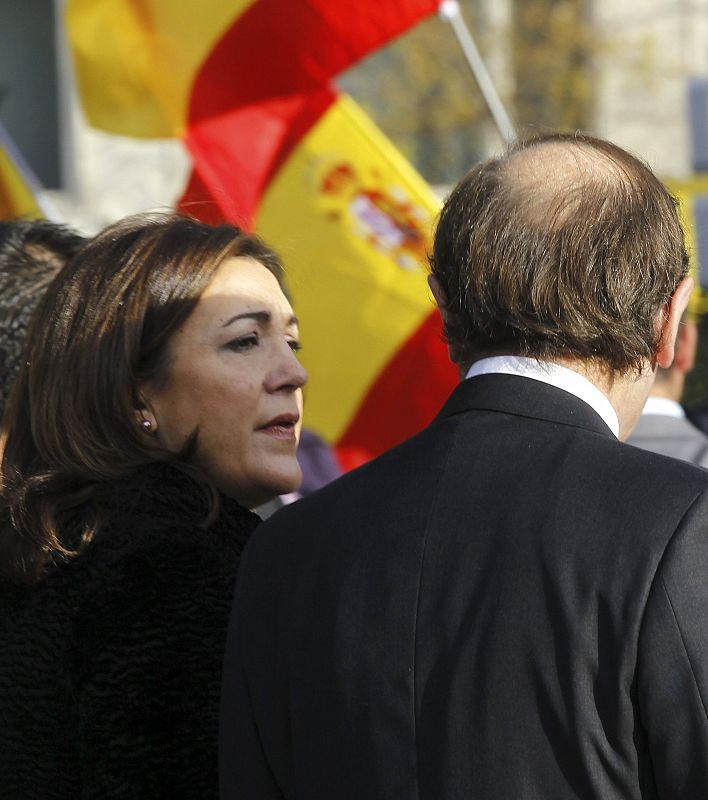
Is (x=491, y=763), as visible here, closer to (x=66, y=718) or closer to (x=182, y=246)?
(x=66, y=718)

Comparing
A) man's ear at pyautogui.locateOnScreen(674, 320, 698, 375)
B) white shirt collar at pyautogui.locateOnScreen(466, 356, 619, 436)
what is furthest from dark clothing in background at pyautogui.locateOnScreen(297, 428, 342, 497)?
white shirt collar at pyautogui.locateOnScreen(466, 356, 619, 436)

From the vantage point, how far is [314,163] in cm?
389

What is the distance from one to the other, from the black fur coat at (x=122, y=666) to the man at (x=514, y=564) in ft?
0.68

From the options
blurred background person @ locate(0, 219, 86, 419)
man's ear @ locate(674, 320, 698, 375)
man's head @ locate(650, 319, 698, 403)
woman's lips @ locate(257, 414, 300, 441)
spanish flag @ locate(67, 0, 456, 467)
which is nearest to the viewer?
woman's lips @ locate(257, 414, 300, 441)

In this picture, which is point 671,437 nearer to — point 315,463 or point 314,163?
point 315,463

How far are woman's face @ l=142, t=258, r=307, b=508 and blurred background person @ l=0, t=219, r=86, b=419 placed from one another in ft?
1.91

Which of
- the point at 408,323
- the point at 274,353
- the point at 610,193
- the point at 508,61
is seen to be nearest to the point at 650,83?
the point at 508,61

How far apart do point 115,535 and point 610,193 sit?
82 centimetres

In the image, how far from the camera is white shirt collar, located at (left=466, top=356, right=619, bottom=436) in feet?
4.58

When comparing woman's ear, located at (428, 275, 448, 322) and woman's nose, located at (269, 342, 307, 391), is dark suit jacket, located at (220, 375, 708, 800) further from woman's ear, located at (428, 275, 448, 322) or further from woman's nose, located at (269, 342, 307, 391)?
woman's nose, located at (269, 342, 307, 391)

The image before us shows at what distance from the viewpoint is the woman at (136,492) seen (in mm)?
1713

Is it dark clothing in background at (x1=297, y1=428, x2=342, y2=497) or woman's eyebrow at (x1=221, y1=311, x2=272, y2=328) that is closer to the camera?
woman's eyebrow at (x1=221, y1=311, x2=272, y2=328)

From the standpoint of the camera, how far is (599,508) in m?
1.28

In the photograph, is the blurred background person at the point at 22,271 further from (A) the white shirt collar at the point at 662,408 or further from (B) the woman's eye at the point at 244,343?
(A) the white shirt collar at the point at 662,408
